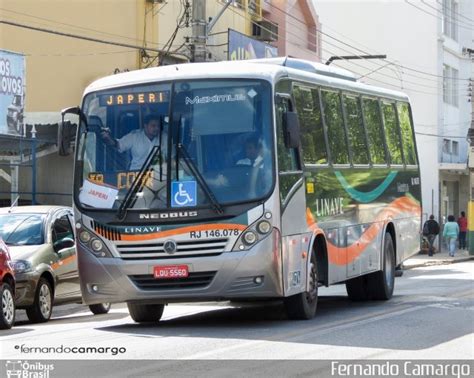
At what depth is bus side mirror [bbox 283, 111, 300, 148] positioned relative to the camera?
1445cm

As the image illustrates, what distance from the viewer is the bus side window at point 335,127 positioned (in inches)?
667

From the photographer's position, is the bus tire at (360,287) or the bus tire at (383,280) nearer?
the bus tire at (383,280)

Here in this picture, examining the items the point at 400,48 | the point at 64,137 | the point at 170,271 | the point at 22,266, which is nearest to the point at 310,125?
the point at 170,271

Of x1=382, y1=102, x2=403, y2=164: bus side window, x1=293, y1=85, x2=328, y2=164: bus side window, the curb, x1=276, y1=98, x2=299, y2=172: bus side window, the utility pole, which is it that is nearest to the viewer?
x1=276, y1=98, x2=299, y2=172: bus side window

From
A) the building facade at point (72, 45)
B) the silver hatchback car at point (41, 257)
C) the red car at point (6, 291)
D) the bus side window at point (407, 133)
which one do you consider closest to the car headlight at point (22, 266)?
the silver hatchback car at point (41, 257)

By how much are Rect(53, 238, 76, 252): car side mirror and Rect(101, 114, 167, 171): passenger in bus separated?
4.19 meters

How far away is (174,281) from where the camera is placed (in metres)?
14.1

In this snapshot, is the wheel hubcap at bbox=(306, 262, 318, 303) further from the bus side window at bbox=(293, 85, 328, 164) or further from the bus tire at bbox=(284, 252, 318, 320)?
the bus side window at bbox=(293, 85, 328, 164)

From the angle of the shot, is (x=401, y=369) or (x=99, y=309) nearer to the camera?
(x=401, y=369)

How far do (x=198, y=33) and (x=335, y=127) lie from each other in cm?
1097

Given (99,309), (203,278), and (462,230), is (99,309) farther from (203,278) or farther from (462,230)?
(462,230)

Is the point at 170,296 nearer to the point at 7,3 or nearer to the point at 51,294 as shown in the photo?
the point at 51,294

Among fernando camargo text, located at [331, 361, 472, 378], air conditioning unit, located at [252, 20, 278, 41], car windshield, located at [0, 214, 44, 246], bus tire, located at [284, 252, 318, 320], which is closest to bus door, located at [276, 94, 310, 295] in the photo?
bus tire, located at [284, 252, 318, 320]

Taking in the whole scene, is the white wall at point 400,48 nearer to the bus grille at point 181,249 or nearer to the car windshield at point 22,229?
the car windshield at point 22,229
